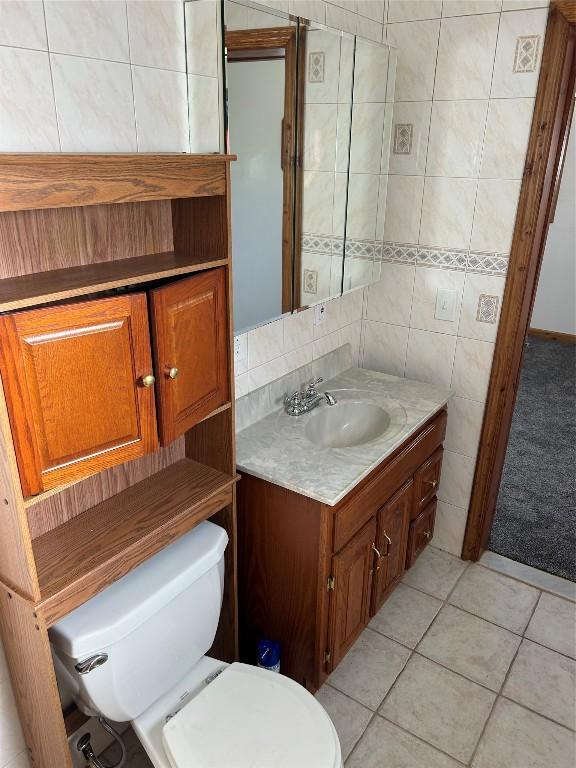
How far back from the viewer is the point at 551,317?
551cm

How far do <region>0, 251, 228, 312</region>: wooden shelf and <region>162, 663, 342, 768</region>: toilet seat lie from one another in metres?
1.04

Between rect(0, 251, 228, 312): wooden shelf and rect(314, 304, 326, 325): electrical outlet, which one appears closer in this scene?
rect(0, 251, 228, 312): wooden shelf

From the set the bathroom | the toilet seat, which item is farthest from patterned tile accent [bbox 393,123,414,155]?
the toilet seat

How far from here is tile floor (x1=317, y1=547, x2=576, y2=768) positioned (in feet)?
6.15

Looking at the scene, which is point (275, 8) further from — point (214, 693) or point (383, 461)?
point (214, 693)

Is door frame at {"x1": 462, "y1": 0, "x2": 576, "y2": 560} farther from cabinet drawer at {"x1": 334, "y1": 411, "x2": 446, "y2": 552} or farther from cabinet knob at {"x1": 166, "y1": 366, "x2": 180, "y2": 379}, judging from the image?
cabinet knob at {"x1": 166, "y1": 366, "x2": 180, "y2": 379}

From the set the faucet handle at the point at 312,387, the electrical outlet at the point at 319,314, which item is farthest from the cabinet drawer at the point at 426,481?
the electrical outlet at the point at 319,314

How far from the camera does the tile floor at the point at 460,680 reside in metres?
1.87

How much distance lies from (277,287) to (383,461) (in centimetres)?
67

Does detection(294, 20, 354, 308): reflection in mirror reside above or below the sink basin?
above

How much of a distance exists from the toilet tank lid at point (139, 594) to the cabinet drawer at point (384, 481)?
0.38m

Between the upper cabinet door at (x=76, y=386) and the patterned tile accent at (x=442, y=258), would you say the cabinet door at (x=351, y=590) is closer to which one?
the upper cabinet door at (x=76, y=386)

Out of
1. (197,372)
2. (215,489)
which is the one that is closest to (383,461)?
(215,489)

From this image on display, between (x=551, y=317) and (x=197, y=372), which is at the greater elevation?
(x=197, y=372)
